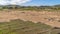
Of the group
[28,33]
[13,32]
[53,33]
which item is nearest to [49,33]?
[53,33]

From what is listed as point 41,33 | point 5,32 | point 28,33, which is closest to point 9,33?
point 5,32

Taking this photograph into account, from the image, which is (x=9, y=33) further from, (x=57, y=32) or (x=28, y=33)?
(x=57, y=32)

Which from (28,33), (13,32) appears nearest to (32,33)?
(28,33)

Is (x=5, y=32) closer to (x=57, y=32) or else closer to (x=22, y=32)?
(x=22, y=32)

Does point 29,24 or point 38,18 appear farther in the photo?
point 38,18

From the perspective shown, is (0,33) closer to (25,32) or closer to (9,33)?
(9,33)

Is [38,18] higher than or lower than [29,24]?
lower

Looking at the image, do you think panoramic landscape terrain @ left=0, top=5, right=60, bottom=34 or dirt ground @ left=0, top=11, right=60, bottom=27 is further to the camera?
dirt ground @ left=0, top=11, right=60, bottom=27

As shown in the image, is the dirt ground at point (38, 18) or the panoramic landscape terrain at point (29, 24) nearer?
the panoramic landscape terrain at point (29, 24)
